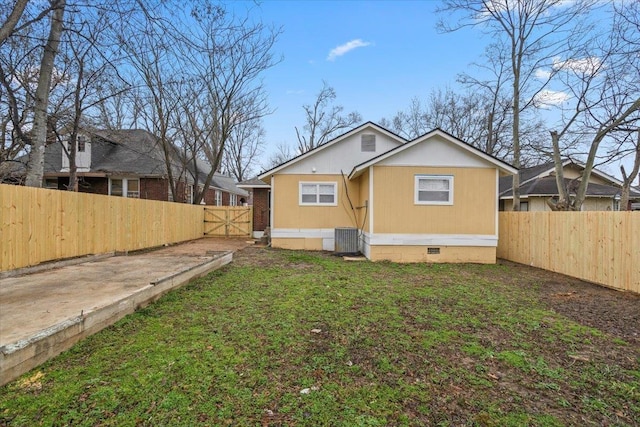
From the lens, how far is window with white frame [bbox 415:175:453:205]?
9938mm

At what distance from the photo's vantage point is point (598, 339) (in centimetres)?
402

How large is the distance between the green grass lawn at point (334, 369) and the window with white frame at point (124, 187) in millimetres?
15483

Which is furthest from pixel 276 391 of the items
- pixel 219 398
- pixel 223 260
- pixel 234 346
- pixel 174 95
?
pixel 174 95

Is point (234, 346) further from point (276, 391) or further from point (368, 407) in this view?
point (368, 407)

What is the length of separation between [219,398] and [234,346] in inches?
39.2

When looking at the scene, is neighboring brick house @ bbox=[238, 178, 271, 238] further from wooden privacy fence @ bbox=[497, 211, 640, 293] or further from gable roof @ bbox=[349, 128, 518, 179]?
wooden privacy fence @ bbox=[497, 211, 640, 293]

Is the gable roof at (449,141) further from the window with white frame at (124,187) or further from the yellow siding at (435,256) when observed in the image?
the window with white frame at (124,187)

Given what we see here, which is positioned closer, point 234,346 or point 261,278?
point 234,346

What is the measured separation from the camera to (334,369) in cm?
310

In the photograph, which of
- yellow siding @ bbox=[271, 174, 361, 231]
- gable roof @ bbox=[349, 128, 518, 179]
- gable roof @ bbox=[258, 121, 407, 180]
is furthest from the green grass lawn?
gable roof @ bbox=[258, 121, 407, 180]

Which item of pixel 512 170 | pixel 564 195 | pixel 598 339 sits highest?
pixel 512 170

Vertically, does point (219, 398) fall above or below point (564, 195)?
below

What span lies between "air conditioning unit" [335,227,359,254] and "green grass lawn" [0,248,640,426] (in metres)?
6.01

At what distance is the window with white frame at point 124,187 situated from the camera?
1809 centimetres
